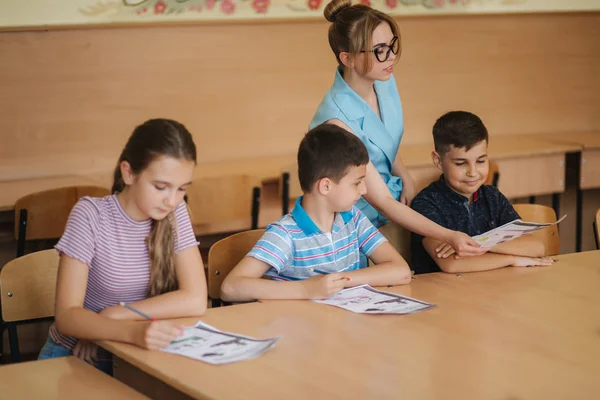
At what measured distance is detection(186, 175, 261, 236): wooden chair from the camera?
3764 mm

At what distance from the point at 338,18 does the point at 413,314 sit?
1081mm

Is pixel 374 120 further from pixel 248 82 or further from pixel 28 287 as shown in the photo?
pixel 248 82

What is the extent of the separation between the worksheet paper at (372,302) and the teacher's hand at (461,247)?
1.09 ft

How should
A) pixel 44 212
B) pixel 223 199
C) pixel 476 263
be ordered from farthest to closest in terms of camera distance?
1. pixel 223 199
2. pixel 44 212
3. pixel 476 263

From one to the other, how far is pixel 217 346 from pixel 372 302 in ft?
1.67

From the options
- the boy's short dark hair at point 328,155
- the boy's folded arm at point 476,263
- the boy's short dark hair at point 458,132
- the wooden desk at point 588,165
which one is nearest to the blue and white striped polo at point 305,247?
the boy's short dark hair at point 328,155

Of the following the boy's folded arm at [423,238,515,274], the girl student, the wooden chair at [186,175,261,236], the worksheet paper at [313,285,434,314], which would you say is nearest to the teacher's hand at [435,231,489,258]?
the boy's folded arm at [423,238,515,274]

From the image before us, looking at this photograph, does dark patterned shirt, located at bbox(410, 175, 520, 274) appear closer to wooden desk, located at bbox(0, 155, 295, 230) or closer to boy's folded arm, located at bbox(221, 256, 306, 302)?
boy's folded arm, located at bbox(221, 256, 306, 302)

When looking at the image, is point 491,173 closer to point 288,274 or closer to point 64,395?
point 288,274

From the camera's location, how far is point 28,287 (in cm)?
240

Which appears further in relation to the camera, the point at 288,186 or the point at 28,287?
the point at 288,186

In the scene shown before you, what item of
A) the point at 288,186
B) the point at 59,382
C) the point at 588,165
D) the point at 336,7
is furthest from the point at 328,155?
the point at 588,165

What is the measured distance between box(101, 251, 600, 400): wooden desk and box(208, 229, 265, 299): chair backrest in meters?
0.41

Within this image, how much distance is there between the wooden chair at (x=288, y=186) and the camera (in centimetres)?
404
